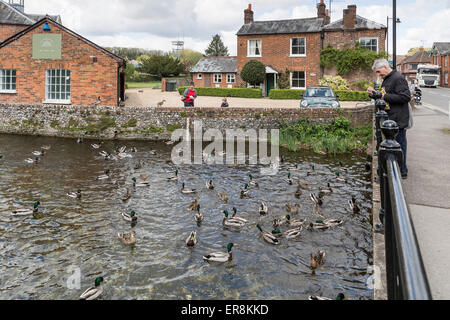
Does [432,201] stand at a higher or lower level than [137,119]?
lower

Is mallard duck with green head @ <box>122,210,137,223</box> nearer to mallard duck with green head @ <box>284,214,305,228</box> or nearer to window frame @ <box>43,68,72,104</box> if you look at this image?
mallard duck with green head @ <box>284,214,305,228</box>

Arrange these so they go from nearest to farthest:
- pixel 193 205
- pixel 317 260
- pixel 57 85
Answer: pixel 317 260 < pixel 193 205 < pixel 57 85

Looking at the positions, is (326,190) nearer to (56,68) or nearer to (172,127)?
(172,127)

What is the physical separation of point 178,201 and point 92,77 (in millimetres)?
15570

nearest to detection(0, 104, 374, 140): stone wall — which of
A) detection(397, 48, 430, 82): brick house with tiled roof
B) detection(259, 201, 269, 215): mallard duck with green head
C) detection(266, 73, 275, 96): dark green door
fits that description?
detection(259, 201, 269, 215): mallard duck with green head

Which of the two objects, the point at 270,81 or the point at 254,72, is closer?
the point at 254,72

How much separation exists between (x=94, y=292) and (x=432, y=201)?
5906 mm

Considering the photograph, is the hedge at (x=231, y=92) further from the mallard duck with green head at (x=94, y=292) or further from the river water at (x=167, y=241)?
the mallard duck with green head at (x=94, y=292)

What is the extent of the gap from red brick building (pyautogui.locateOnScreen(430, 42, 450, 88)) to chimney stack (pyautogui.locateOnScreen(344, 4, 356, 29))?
112 feet

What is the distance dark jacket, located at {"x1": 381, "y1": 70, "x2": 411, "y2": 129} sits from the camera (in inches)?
259

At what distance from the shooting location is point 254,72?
34812mm

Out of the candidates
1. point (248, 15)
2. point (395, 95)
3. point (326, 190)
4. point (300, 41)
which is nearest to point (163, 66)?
point (248, 15)

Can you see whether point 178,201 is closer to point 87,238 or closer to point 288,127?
point 87,238
